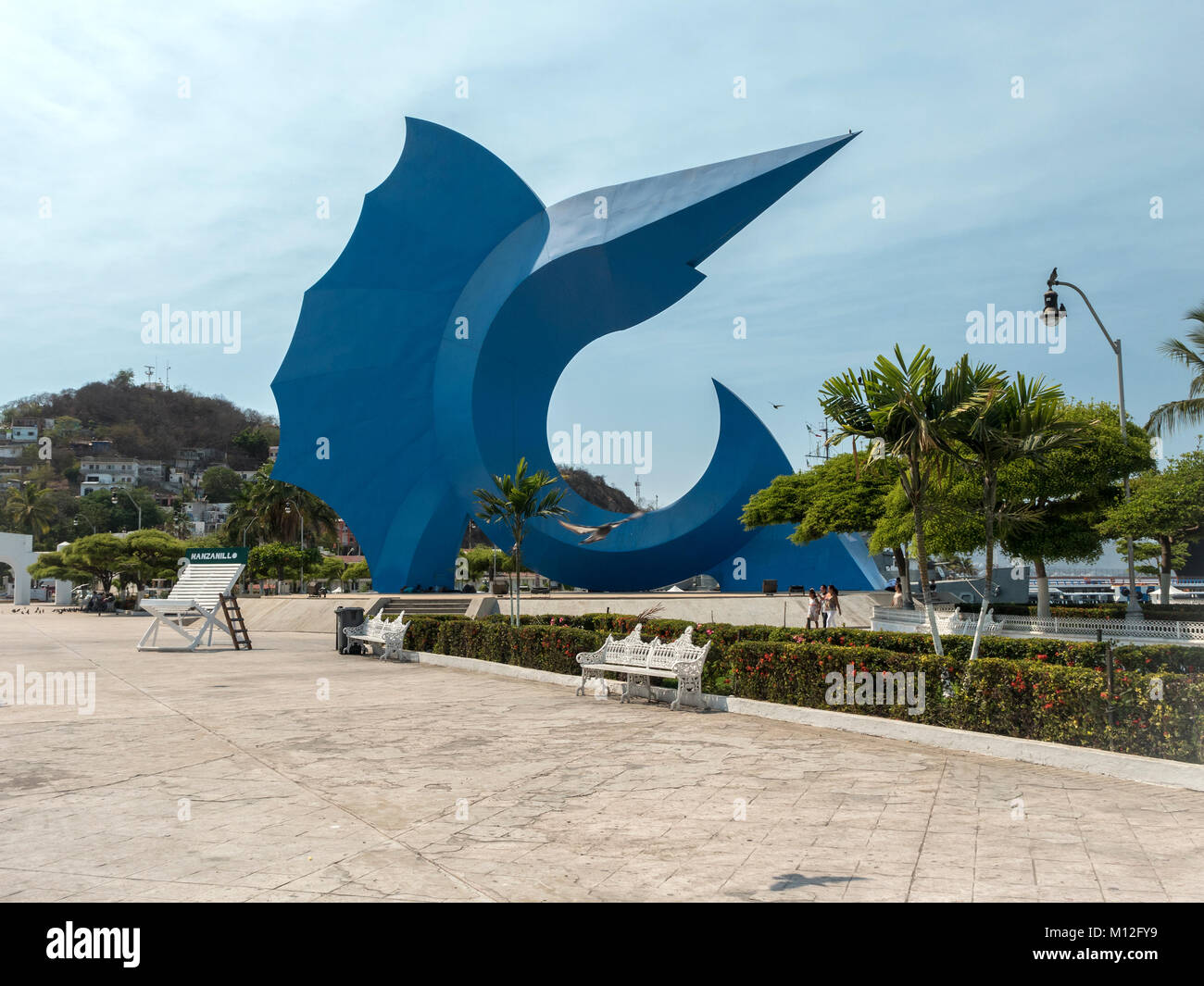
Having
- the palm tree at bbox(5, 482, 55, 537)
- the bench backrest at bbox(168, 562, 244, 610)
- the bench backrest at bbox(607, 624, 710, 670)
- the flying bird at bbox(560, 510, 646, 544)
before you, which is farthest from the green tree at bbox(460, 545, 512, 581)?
the bench backrest at bbox(607, 624, 710, 670)

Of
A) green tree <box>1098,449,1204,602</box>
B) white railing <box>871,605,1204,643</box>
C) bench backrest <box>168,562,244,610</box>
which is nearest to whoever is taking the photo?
white railing <box>871,605,1204,643</box>

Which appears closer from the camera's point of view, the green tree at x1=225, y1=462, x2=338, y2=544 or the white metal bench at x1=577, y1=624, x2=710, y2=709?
the white metal bench at x1=577, y1=624, x2=710, y2=709

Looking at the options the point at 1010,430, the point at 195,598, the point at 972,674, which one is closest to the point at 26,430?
the point at 195,598

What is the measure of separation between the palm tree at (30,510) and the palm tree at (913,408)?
309 ft

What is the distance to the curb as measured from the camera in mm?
6883

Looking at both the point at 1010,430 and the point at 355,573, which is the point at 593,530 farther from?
the point at 355,573

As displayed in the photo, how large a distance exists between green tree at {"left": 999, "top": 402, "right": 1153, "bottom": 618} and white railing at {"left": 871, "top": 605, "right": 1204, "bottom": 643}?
1579 mm

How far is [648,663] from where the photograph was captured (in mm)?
11688

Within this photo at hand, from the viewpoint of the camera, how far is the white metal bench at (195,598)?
20.7m

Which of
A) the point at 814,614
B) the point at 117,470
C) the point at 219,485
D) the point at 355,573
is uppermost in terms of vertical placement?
the point at 117,470

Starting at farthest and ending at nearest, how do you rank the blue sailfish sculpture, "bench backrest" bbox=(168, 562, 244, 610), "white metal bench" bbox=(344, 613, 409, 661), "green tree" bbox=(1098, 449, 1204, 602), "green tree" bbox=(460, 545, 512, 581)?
"green tree" bbox=(460, 545, 512, 581) → the blue sailfish sculpture → "bench backrest" bbox=(168, 562, 244, 610) → "green tree" bbox=(1098, 449, 1204, 602) → "white metal bench" bbox=(344, 613, 409, 661)

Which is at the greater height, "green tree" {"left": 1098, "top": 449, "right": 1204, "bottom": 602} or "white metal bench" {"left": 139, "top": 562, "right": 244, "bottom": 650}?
"green tree" {"left": 1098, "top": 449, "right": 1204, "bottom": 602}

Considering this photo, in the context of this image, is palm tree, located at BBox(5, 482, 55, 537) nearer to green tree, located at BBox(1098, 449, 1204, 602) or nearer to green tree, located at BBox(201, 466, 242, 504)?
green tree, located at BBox(201, 466, 242, 504)

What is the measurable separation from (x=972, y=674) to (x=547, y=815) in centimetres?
458
